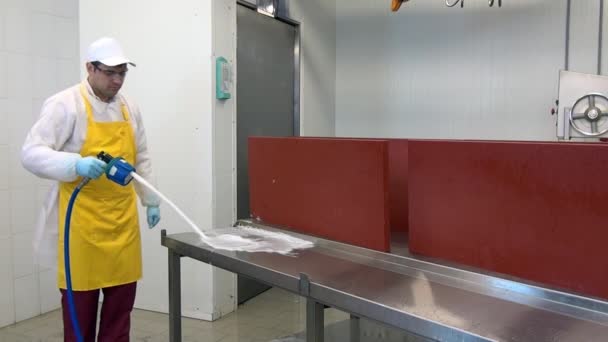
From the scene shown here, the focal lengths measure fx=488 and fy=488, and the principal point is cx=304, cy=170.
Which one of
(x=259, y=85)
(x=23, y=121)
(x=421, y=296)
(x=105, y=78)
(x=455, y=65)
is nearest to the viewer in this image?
(x=421, y=296)

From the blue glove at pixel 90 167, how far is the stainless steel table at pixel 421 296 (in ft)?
1.52

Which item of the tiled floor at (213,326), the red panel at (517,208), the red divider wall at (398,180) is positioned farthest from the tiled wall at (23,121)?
the red panel at (517,208)

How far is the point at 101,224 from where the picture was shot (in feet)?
5.97

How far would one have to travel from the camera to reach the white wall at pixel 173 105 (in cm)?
271

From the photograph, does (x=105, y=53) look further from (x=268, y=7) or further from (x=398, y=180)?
(x=268, y=7)

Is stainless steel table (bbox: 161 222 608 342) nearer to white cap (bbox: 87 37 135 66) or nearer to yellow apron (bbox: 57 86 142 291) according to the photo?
yellow apron (bbox: 57 86 142 291)

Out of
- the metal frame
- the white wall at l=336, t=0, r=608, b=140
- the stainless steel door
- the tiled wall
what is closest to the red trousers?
the tiled wall

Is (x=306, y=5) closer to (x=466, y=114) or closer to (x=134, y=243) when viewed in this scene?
(x=466, y=114)

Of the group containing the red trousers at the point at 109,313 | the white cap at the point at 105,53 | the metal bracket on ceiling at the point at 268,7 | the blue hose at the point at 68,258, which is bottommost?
the red trousers at the point at 109,313

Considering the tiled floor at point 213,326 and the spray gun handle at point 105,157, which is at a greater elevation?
the spray gun handle at point 105,157

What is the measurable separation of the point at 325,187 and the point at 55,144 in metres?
1.01

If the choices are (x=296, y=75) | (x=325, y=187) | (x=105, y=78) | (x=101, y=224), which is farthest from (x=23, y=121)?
(x=325, y=187)

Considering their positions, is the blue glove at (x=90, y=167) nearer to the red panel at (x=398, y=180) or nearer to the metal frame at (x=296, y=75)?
the red panel at (x=398, y=180)

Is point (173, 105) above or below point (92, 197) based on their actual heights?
above
